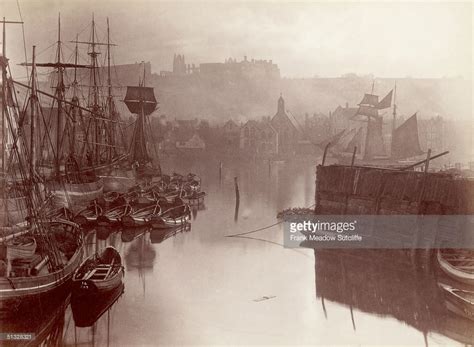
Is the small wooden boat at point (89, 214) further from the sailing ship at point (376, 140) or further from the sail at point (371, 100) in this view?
the sail at point (371, 100)

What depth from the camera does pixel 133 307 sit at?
1227cm

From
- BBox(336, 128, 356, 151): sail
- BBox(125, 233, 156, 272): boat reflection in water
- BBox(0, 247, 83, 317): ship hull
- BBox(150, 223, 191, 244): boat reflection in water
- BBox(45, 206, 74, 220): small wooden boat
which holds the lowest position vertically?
BBox(150, 223, 191, 244): boat reflection in water

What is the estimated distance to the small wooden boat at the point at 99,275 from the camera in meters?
12.0

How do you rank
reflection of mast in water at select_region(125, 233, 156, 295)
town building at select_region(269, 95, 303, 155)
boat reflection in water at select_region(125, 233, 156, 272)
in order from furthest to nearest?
town building at select_region(269, 95, 303, 155) < boat reflection in water at select_region(125, 233, 156, 272) < reflection of mast in water at select_region(125, 233, 156, 295)

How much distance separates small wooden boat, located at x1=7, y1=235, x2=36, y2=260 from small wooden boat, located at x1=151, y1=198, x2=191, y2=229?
27.5 ft

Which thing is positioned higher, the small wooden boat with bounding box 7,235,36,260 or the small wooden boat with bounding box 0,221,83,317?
the small wooden boat with bounding box 7,235,36,260

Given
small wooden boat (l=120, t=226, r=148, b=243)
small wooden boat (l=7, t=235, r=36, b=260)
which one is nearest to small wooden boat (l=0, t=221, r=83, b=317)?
small wooden boat (l=7, t=235, r=36, b=260)

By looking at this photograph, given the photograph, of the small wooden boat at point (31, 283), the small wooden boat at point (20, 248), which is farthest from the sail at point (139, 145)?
the small wooden boat at point (20, 248)

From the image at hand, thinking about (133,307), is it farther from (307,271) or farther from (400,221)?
(400,221)

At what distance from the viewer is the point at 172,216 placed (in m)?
22.4

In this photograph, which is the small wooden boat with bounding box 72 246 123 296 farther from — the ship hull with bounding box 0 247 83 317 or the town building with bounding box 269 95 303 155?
the town building with bounding box 269 95 303 155

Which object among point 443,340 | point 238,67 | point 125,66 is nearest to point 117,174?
point 125,66

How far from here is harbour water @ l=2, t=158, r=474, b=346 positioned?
10.9 m

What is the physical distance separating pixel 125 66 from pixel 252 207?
536 inches
